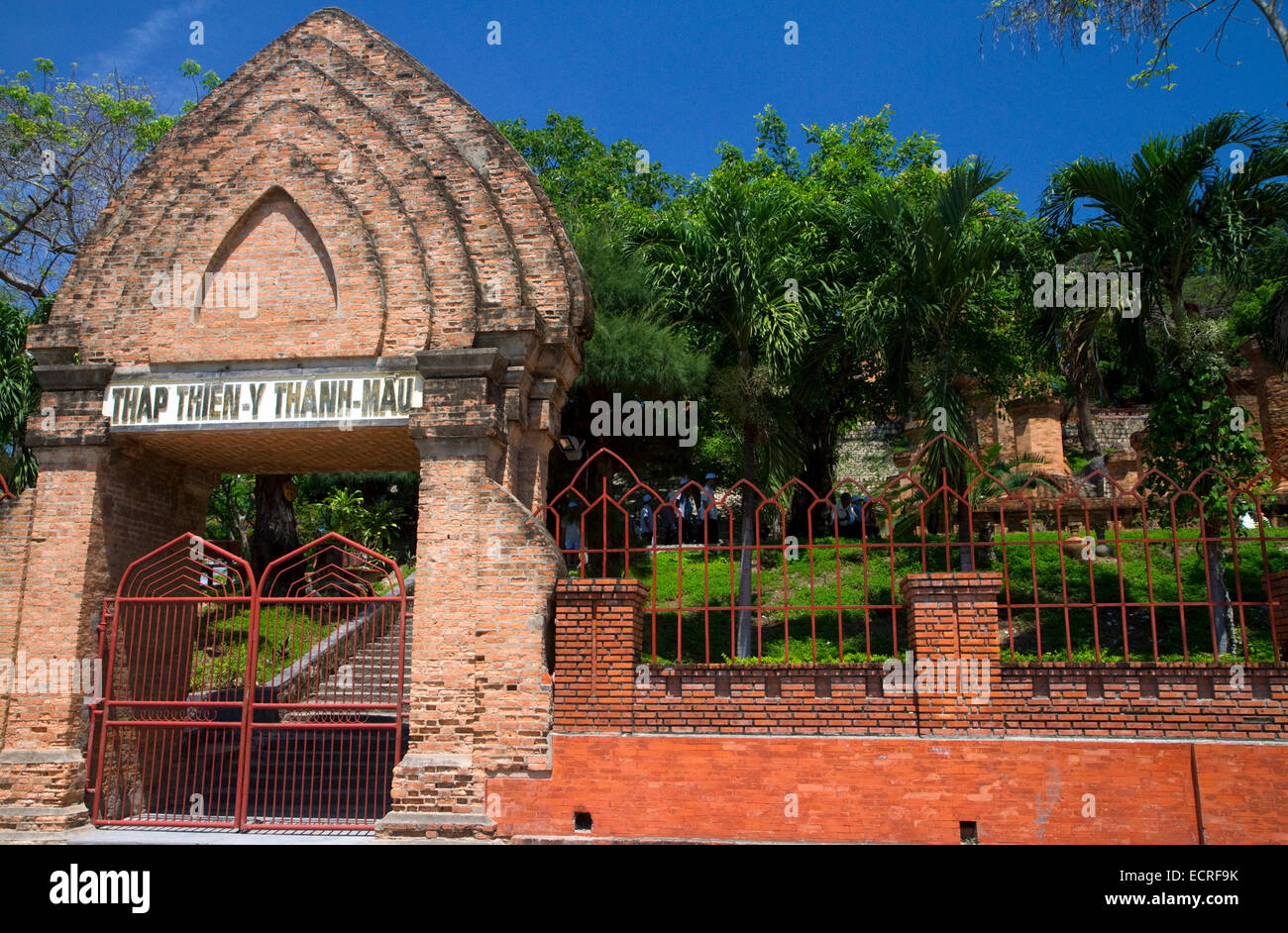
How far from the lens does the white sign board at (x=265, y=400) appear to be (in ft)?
31.5

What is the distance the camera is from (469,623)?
349 inches

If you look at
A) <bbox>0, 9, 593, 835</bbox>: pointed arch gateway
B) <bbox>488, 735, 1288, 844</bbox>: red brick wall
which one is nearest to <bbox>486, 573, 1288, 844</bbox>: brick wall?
<bbox>488, 735, 1288, 844</bbox>: red brick wall

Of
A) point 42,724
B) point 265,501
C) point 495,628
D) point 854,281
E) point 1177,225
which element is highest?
point 854,281

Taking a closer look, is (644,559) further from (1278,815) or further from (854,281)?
(1278,815)

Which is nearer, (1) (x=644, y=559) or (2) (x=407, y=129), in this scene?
(2) (x=407, y=129)

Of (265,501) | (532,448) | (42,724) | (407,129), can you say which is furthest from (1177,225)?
(265,501)

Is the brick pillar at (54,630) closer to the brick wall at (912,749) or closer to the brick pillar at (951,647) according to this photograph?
the brick wall at (912,749)

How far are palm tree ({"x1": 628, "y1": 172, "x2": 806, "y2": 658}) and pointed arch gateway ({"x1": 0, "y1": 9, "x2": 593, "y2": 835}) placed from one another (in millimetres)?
4884

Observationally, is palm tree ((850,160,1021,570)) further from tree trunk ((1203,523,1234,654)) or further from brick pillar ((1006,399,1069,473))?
brick pillar ((1006,399,1069,473))

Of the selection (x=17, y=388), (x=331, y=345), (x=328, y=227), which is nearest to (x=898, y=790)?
(x=331, y=345)

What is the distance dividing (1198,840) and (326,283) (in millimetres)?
9363

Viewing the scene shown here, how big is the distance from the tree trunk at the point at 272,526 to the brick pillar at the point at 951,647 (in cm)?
1661

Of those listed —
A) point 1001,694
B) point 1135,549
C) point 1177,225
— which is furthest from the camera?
point 1135,549

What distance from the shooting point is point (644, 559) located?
2088 centimetres
